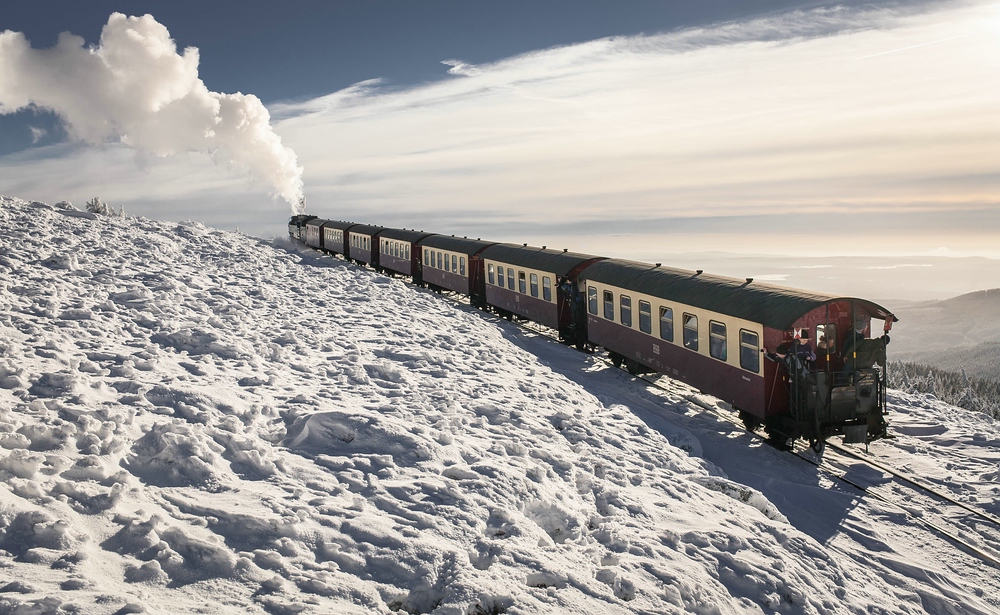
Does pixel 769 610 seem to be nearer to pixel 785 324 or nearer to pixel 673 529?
pixel 673 529

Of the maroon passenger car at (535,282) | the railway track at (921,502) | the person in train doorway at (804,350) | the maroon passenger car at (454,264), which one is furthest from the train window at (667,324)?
the maroon passenger car at (454,264)

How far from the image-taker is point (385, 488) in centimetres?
787

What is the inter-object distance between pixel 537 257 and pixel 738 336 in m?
12.8

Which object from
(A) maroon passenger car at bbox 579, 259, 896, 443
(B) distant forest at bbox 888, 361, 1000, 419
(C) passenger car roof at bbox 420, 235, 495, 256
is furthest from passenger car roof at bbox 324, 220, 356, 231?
(B) distant forest at bbox 888, 361, 1000, 419

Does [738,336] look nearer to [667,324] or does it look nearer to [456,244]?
[667,324]

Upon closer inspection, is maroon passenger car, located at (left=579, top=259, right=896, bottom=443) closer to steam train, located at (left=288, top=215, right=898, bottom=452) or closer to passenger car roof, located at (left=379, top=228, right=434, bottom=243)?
steam train, located at (left=288, top=215, right=898, bottom=452)

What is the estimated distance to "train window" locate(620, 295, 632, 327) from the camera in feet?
62.3

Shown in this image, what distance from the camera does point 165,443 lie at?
7.85 meters

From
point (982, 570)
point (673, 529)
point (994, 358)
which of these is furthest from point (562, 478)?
point (994, 358)

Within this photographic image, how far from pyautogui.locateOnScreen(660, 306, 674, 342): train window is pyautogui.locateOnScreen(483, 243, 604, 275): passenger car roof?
6.54 m

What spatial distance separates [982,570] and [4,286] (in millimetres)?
20205

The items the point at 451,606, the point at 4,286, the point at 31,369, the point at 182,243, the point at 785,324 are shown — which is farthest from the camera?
the point at 182,243

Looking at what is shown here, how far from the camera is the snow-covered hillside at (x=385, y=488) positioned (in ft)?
19.1

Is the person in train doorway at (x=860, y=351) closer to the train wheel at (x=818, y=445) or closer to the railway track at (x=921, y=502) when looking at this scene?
the train wheel at (x=818, y=445)
